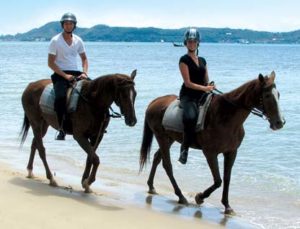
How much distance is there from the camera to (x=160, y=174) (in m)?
12.3

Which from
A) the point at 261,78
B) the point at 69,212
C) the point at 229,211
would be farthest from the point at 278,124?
the point at 69,212

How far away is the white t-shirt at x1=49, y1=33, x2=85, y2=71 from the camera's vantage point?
968cm

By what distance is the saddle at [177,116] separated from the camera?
29.3ft

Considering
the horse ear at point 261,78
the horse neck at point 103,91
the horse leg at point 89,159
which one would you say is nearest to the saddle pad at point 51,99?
the horse neck at point 103,91

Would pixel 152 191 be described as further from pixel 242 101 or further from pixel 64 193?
pixel 242 101

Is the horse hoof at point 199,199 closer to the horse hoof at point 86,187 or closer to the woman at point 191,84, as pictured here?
the woman at point 191,84

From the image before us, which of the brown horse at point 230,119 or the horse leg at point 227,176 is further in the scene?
the horse leg at point 227,176

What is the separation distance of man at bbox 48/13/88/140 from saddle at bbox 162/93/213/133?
161cm

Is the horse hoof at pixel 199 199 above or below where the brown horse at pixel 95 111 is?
below

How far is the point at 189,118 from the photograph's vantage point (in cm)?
898

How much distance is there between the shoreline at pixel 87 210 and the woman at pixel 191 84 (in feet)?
3.24

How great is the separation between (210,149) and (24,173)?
4264 millimetres

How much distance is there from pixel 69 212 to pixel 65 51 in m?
3.18

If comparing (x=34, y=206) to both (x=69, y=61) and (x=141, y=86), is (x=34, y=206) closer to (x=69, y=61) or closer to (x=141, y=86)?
(x=69, y=61)
